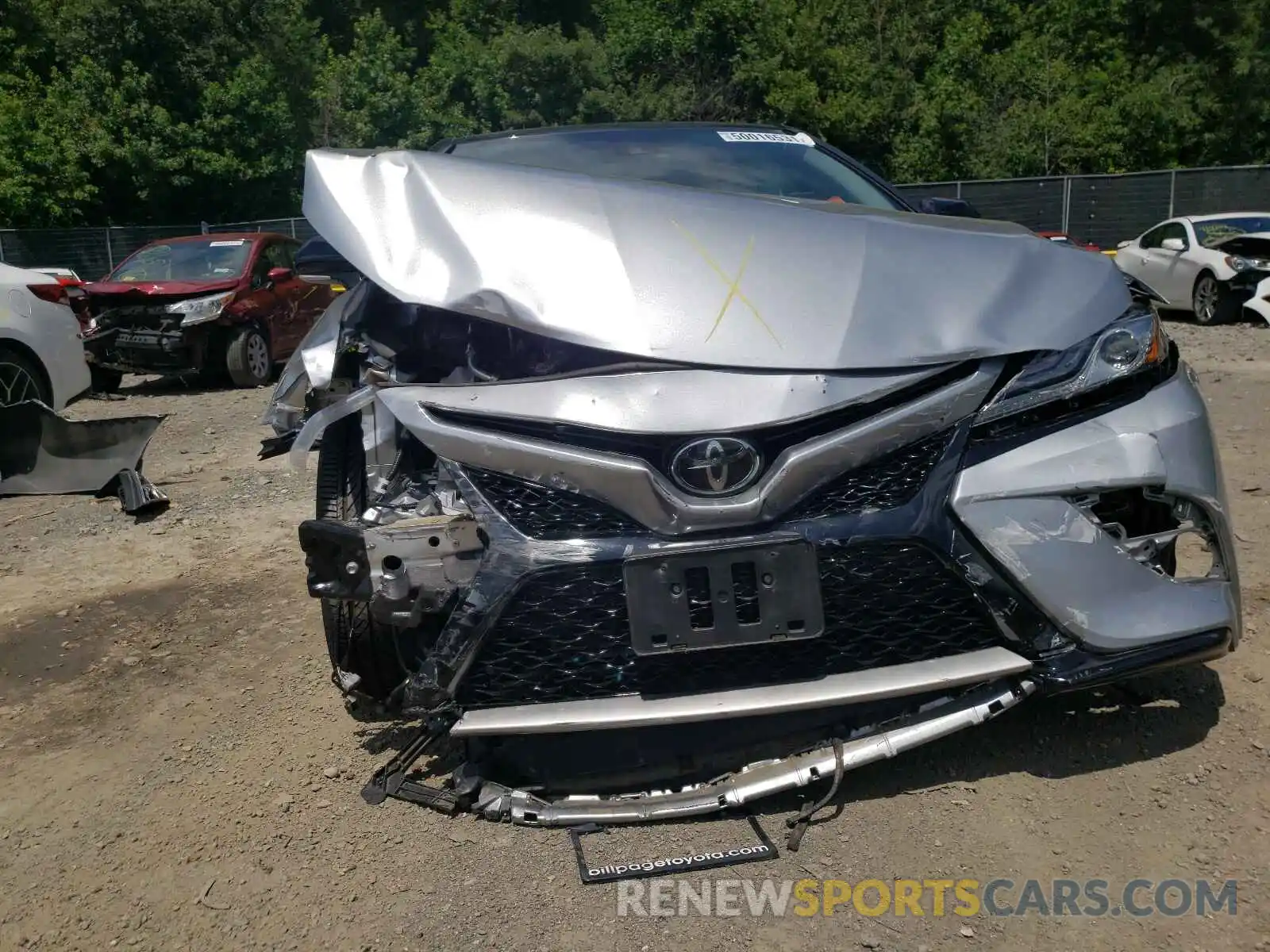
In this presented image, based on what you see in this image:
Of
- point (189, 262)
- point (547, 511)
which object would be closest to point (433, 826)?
point (547, 511)

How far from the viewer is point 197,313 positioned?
10.8 metres

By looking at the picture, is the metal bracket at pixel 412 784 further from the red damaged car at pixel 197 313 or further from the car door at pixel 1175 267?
the car door at pixel 1175 267

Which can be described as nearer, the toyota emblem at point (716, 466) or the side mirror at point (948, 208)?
the toyota emblem at point (716, 466)

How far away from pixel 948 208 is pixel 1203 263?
35.0 feet

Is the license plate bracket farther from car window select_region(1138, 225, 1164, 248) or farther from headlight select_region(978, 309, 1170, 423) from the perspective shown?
car window select_region(1138, 225, 1164, 248)

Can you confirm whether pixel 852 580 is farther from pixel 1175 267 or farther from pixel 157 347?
pixel 1175 267

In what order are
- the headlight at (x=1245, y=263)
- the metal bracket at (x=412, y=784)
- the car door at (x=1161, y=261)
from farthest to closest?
1. the car door at (x=1161, y=261)
2. the headlight at (x=1245, y=263)
3. the metal bracket at (x=412, y=784)

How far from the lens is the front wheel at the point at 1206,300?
41.3ft

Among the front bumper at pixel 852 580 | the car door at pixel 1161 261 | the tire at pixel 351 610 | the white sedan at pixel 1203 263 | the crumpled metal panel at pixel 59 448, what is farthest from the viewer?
the car door at pixel 1161 261

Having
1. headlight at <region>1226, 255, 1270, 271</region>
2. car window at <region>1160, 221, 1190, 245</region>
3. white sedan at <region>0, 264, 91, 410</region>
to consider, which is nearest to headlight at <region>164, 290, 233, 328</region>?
white sedan at <region>0, 264, 91, 410</region>

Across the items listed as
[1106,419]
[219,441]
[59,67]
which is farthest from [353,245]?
[59,67]

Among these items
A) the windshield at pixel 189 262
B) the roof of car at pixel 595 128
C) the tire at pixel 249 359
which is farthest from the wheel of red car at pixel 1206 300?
the windshield at pixel 189 262

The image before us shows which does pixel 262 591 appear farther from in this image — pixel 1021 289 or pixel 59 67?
pixel 59 67

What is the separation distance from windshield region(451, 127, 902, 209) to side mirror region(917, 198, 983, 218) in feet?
0.35
